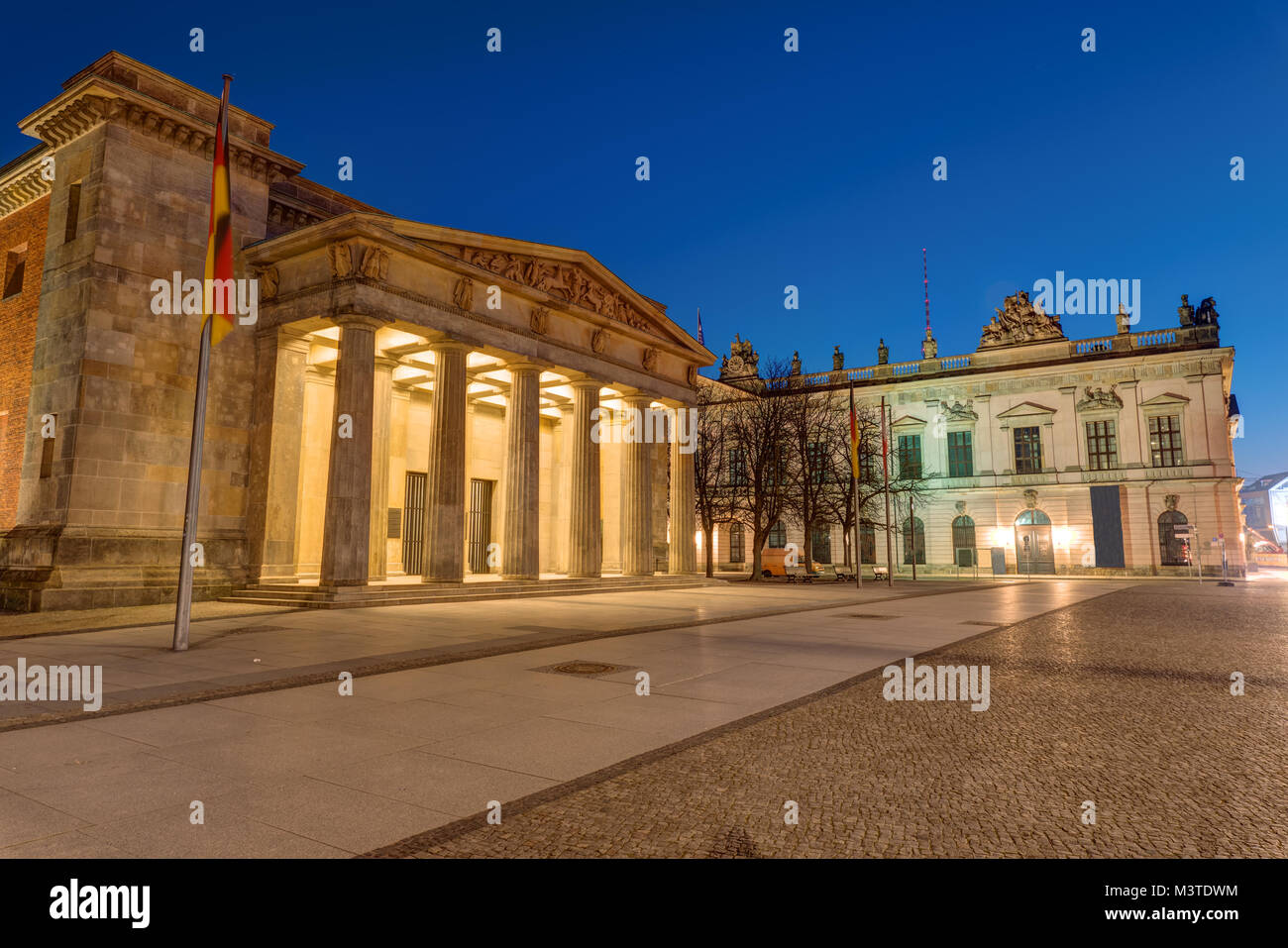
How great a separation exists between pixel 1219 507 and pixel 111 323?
6439 cm

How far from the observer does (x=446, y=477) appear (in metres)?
23.3

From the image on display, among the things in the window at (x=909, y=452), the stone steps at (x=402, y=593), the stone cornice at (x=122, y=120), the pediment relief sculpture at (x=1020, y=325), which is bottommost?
the stone steps at (x=402, y=593)

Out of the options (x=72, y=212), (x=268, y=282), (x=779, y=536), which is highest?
(x=72, y=212)

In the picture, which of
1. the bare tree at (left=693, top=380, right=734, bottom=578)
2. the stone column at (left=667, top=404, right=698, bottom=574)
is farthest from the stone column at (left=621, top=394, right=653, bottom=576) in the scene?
the bare tree at (left=693, top=380, right=734, bottom=578)

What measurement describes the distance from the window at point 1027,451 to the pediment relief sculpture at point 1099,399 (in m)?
3.66

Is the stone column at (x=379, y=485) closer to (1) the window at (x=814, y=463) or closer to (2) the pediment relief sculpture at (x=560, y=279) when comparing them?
(2) the pediment relief sculpture at (x=560, y=279)

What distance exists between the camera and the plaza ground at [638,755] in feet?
14.0

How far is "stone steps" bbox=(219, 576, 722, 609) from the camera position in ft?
64.0

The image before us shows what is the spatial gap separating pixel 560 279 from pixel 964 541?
150ft

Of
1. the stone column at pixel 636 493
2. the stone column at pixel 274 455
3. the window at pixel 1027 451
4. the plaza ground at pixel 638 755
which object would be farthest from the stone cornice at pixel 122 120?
the window at pixel 1027 451

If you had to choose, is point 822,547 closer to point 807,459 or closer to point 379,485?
point 807,459

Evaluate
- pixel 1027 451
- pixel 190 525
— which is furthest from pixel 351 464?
pixel 1027 451

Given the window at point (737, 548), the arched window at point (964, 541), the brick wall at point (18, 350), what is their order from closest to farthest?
the brick wall at point (18, 350) < the arched window at point (964, 541) < the window at point (737, 548)
